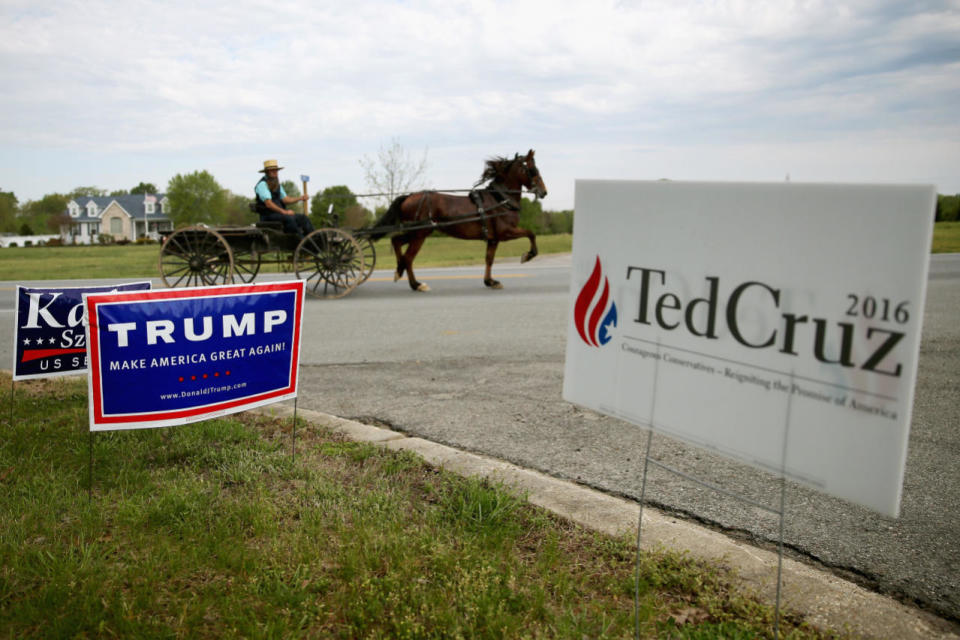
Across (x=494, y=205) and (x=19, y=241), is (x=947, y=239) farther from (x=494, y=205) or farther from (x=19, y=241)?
(x=19, y=241)

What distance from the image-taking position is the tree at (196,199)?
75625 mm

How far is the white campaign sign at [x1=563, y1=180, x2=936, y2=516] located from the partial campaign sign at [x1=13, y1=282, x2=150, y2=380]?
352 centimetres

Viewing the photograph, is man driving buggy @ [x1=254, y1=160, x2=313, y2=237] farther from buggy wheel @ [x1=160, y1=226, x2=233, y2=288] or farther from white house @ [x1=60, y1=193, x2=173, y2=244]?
white house @ [x1=60, y1=193, x2=173, y2=244]

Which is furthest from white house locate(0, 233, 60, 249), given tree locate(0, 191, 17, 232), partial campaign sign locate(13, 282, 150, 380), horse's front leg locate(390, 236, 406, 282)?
partial campaign sign locate(13, 282, 150, 380)

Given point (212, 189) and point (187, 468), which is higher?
point (212, 189)

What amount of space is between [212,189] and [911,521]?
8610 cm

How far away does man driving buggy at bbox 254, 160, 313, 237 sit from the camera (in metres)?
11.1

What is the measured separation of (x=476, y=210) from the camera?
1267 cm

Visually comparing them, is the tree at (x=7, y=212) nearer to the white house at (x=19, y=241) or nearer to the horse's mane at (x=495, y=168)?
the white house at (x=19, y=241)

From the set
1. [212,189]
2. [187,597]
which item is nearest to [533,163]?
[187,597]

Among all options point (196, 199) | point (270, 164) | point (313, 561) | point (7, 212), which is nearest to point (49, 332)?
point (313, 561)

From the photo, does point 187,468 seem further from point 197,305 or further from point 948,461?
point 948,461

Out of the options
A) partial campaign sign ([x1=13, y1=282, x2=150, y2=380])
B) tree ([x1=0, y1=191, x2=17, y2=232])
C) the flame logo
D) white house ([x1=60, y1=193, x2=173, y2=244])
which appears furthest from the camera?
white house ([x1=60, y1=193, x2=173, y2=244])

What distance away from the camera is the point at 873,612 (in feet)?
8.48
